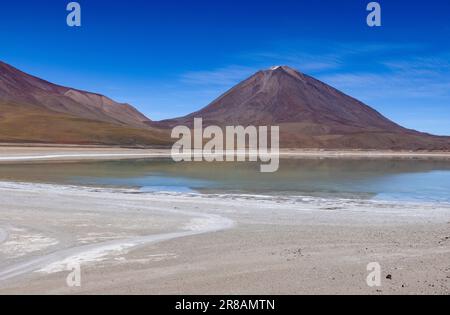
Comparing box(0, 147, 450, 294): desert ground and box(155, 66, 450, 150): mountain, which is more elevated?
box(155, 66, 450, 150): mountain

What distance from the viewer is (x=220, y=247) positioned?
8.82 m

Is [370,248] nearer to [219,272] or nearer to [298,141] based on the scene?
[219,272]

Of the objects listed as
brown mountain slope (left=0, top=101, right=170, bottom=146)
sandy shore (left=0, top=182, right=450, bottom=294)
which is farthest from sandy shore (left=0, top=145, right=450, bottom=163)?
sandy shore (left=0, top=182, right=450, bottom=294)

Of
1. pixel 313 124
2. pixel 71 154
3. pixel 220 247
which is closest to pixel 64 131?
pixel 71 154

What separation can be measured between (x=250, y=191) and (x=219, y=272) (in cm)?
1234

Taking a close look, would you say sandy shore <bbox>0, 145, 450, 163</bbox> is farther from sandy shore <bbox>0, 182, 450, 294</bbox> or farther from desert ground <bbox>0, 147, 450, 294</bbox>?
sandy shore <bbox>0, 182, 450, 294</bbox>

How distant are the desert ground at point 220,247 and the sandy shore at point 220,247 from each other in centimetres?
2

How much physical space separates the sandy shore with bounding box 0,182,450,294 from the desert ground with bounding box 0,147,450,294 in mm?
17

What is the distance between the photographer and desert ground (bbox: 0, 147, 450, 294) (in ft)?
21.5

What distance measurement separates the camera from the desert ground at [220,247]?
6.56 meters

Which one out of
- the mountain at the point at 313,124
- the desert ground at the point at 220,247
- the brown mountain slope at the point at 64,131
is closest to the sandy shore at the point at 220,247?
the desert ground at the point at 220,247

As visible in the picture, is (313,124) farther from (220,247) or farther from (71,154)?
(220,247)

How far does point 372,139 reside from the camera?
119500mm

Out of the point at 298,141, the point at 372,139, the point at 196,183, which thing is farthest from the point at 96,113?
the point at 196,183
